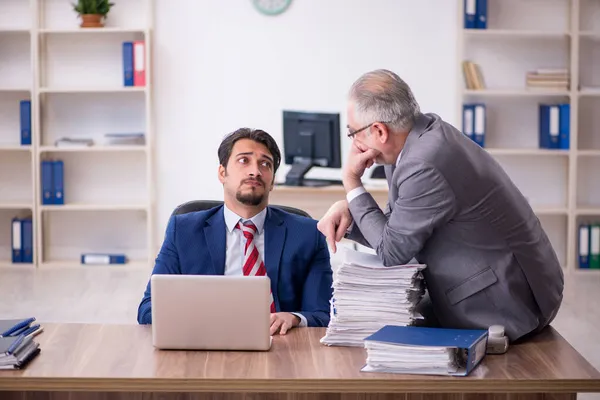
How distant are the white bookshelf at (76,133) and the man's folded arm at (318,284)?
4180mm

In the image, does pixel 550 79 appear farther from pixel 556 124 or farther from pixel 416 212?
pixel 416 212

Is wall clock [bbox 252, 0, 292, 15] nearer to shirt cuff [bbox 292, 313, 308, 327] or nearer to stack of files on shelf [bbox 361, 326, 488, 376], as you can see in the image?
shirt cuff [bbox 292, 313, 308, 327]

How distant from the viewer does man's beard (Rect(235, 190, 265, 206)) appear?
10.2 feet

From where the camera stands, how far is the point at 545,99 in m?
7.37

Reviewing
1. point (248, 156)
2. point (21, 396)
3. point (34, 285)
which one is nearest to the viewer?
point (21, 396)

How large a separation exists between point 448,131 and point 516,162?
16.4 ft

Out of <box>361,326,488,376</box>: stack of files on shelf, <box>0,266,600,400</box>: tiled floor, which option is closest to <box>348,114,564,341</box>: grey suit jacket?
<box>361,326,488,376</box>: stack of files on shelf

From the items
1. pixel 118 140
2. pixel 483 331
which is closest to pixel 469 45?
pixel 118 140

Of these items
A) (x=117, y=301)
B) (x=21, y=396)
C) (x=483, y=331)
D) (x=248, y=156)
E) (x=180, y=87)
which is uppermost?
(x=180, y=87)

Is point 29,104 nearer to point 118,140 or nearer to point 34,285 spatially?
point 118,140

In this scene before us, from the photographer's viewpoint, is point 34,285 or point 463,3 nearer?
point 34,285

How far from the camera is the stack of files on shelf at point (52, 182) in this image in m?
7.15

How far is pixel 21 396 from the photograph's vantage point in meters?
2.33

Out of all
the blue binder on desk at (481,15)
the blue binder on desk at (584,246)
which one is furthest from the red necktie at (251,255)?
the blue binder on desk at (584,246)
